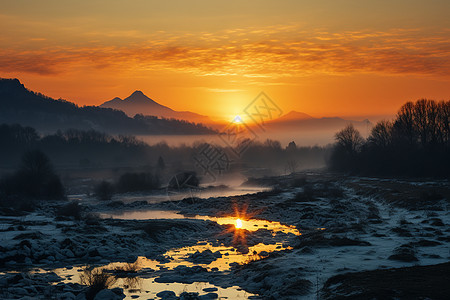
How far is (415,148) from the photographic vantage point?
10025 centimetres

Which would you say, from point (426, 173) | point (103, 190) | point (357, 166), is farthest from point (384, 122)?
point (103, 190)

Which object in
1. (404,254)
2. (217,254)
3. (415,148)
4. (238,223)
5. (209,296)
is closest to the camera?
(209,296)

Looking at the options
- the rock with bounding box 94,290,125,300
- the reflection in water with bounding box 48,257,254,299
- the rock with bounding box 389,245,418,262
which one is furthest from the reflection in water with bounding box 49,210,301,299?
the rock with bounding box 389,245,418,262

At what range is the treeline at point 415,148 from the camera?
8875 centimetres

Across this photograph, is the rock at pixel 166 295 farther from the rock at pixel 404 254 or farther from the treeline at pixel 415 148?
the treeline at pixel 415 148

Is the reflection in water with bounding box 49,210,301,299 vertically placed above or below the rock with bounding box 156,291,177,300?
below

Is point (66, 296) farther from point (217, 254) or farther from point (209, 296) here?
point (217, 254)

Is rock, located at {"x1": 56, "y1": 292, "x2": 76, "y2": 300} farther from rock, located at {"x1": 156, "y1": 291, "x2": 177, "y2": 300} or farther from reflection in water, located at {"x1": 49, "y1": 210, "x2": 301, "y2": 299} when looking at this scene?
rock, located at {"x1": 156, "y1": 291, "x2": 177, "y2": 300}

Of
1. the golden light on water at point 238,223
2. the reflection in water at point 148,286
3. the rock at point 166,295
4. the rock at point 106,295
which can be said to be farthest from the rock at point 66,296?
Result: the golden light on water at point 238,223

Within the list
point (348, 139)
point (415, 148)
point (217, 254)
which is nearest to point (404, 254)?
point (217, 254)

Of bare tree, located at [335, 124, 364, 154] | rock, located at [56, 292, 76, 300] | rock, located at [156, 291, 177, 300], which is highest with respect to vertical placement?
bare tree, located at [335, 124, 364, 154]

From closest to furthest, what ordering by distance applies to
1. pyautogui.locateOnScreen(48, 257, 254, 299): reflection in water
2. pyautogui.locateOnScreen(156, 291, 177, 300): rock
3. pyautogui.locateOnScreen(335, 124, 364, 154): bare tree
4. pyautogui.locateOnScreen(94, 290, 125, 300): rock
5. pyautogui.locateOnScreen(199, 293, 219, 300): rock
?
pyautogui.locateOnScreen(94, 290, 125, 300): rock → pyautogui.locateOnScreen(199, 293, 219, 300): rock → pyautogui.locateOnScreen(156, 291, 177, 300): rock → pyautogui.locateOnScreen(48, 257, 254, 299): reflection in water → pyautogui.locateOnScreen(335, 124, 364, 154): bare tree

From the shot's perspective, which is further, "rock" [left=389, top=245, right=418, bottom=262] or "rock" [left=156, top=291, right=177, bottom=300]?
"rock" [left=389, top=245, right=418, bottom=262]

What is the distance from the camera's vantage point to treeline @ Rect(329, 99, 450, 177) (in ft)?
291
